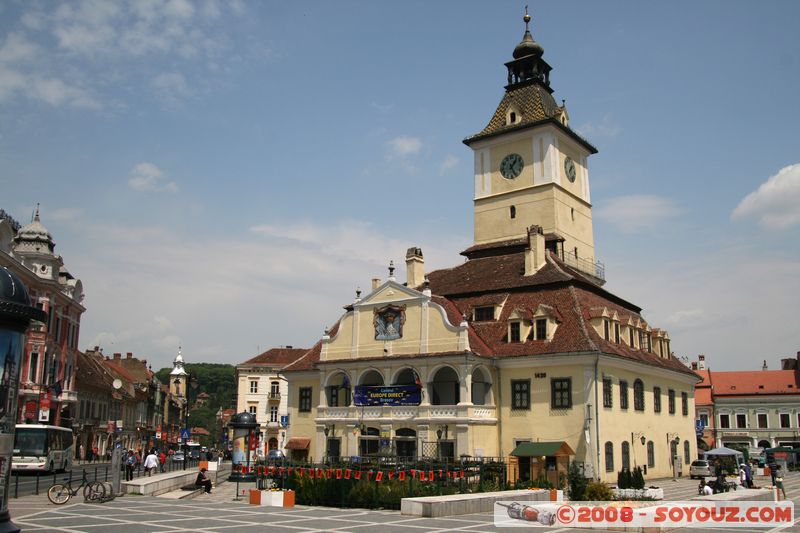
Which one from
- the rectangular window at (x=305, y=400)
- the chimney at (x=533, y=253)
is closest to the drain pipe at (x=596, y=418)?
the chimney at (x=533, y=253)

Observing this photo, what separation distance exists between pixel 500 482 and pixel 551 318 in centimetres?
1278

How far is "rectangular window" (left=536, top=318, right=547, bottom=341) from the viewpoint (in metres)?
40.8

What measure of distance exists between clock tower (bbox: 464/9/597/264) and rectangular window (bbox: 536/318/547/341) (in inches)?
463

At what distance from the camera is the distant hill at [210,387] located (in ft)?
526

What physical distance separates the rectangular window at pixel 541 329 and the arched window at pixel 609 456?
6.21 metres

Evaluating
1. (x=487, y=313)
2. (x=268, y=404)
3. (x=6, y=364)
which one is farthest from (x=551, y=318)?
(x=268, y=404)

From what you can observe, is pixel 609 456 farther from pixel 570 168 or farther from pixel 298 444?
pixel 570 168

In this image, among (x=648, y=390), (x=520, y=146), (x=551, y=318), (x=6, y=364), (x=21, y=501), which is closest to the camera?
(x=6, y=364)

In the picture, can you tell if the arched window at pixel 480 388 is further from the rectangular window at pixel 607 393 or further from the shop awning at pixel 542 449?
the rectangular window at pixel 607 393

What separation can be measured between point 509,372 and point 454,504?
18160 mm

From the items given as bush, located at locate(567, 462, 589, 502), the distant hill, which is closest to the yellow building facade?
bush, located at locate(567, 462, 589, 502)

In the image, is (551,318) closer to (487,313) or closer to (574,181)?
(487,313)

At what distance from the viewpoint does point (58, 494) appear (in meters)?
25.8

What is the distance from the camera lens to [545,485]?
3025 cm
